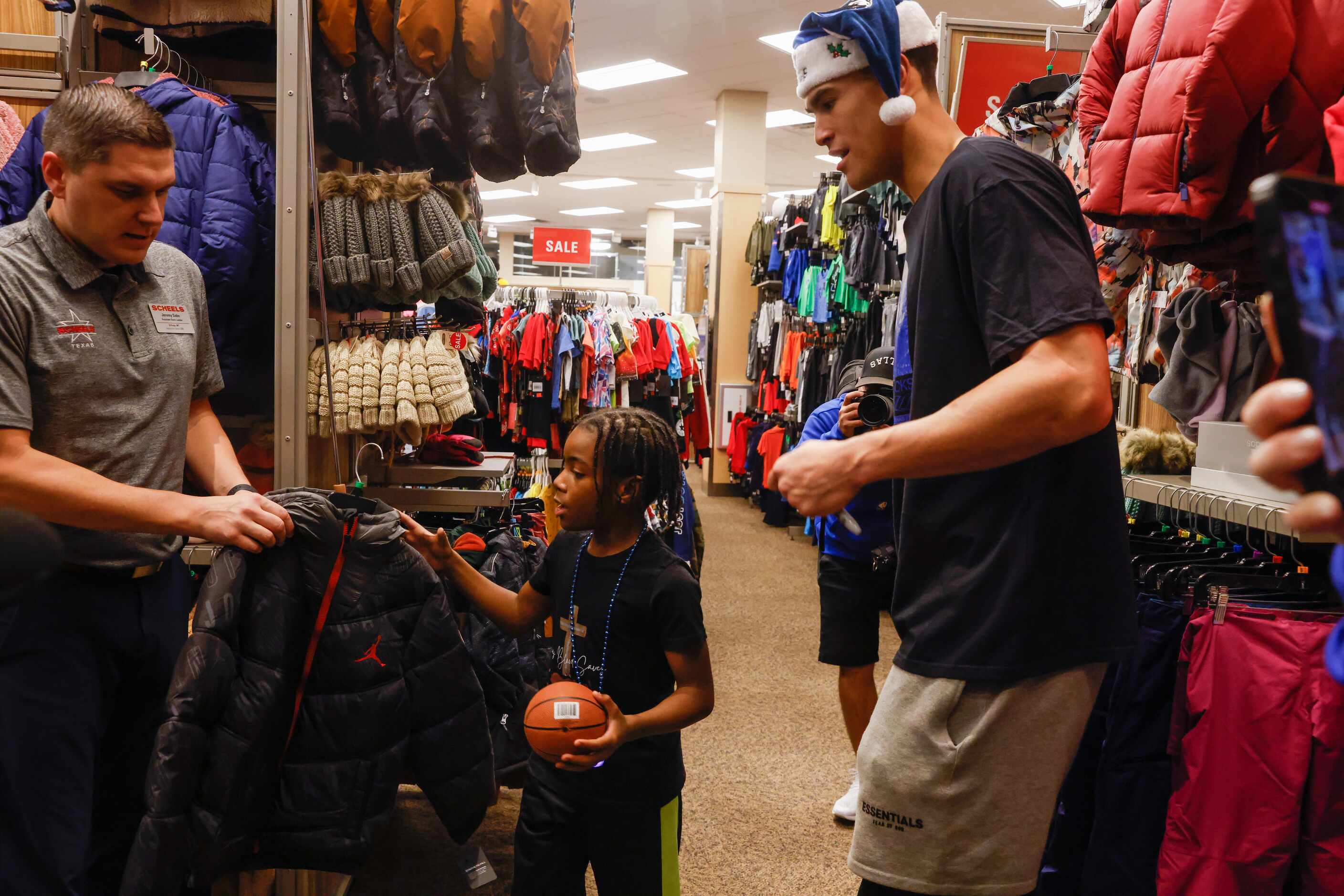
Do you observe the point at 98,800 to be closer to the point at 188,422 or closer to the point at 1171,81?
the point at 188,422

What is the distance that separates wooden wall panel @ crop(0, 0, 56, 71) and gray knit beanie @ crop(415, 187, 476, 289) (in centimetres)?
110

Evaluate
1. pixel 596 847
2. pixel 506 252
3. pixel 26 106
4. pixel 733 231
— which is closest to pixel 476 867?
pixel 596 847

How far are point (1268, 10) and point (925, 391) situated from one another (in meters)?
1.24

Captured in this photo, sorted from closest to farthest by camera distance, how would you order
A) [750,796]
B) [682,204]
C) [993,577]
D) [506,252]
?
[993,577] → [750,796] → [682,204] → [506,252]

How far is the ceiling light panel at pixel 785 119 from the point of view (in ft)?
35.6

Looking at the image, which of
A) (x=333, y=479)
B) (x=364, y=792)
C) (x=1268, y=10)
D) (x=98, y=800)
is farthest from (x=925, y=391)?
(x=333, y=479)

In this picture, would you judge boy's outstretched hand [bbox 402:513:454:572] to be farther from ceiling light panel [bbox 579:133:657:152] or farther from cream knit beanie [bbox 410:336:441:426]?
ceiling light panel [bbox 579:133:657:152]

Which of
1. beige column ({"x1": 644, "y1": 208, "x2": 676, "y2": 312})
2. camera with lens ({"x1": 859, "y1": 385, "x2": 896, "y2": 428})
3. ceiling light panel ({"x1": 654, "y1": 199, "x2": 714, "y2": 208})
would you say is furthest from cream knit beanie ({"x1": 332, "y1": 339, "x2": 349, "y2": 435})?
ceiling light panel ({"x1": 654, "y1": 199, "x2": 714, "y2": 208})

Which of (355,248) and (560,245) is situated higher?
(560,245)

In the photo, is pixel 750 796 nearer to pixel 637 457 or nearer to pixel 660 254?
pixel 637 457

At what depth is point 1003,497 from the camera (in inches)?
46.6

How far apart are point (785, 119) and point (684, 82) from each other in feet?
5.75

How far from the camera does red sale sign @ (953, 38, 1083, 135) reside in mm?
3424

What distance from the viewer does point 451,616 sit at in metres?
2.07
